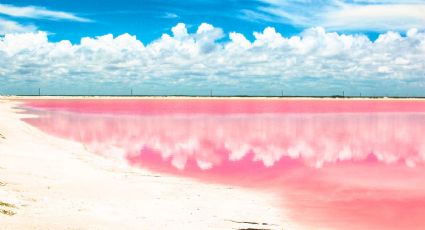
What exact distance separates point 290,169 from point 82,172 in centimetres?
815

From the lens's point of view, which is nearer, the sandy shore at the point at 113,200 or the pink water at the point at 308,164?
the sandy shore at the point at 113,200

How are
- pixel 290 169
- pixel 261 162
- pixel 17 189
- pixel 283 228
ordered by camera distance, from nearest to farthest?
pixel 283 228
pixel 17 189
pixel 290 169
pixel 261 162

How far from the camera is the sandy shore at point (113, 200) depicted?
383 inches

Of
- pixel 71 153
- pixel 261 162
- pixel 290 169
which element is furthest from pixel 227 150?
pixel 71 153

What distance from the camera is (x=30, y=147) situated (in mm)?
22266

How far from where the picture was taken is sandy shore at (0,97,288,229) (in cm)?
974

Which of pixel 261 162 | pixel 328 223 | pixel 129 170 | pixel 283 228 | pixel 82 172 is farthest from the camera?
pixel 261 162

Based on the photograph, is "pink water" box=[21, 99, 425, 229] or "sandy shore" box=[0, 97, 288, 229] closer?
"sandy shore" box=[0, 97, 288, 229]

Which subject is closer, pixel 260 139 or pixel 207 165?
pixel 207 165

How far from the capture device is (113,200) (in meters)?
12.1

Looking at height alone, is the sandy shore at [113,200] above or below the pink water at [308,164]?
above

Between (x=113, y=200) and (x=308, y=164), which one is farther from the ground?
(x=113, y=200)

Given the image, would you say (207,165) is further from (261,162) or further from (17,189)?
(17,189)

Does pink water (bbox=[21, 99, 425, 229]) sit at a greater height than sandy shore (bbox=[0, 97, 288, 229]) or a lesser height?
lesser
